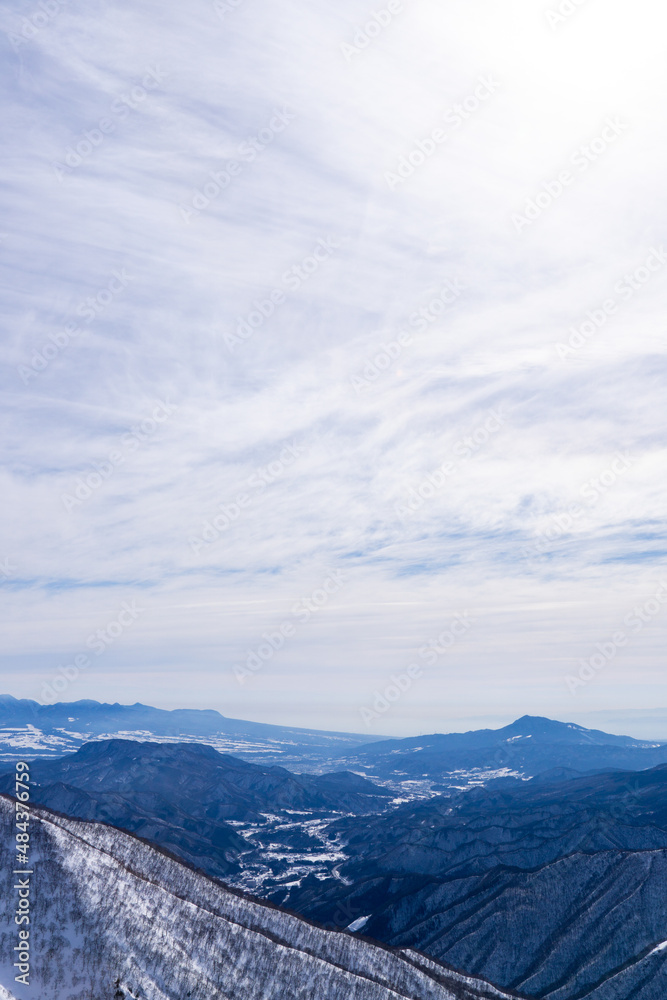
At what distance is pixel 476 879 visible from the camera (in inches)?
6412

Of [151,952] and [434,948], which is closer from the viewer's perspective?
[151,952]

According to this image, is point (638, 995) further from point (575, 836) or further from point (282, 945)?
point (575, 836)

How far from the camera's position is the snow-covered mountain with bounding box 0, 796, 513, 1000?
7325 centimetres

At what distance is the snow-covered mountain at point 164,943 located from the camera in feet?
240

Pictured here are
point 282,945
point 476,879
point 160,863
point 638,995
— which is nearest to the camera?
point 282,945

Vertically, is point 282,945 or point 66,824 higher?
point 66,824

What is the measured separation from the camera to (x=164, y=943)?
258 feet

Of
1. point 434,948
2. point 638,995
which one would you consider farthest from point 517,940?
point 638,995

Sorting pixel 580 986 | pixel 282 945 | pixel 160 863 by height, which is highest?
pixel 160 863

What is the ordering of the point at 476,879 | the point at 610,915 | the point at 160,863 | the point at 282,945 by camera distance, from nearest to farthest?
the point at 282,945 < the point at 160,863 < the point at 610,915 < the point at 476,879

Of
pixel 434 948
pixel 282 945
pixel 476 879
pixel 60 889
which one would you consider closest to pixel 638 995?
pixel 434 948

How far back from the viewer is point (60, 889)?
3157 inches

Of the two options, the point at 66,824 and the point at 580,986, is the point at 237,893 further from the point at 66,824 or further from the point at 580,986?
the point at 580,986

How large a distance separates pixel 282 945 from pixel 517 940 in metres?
72.9
